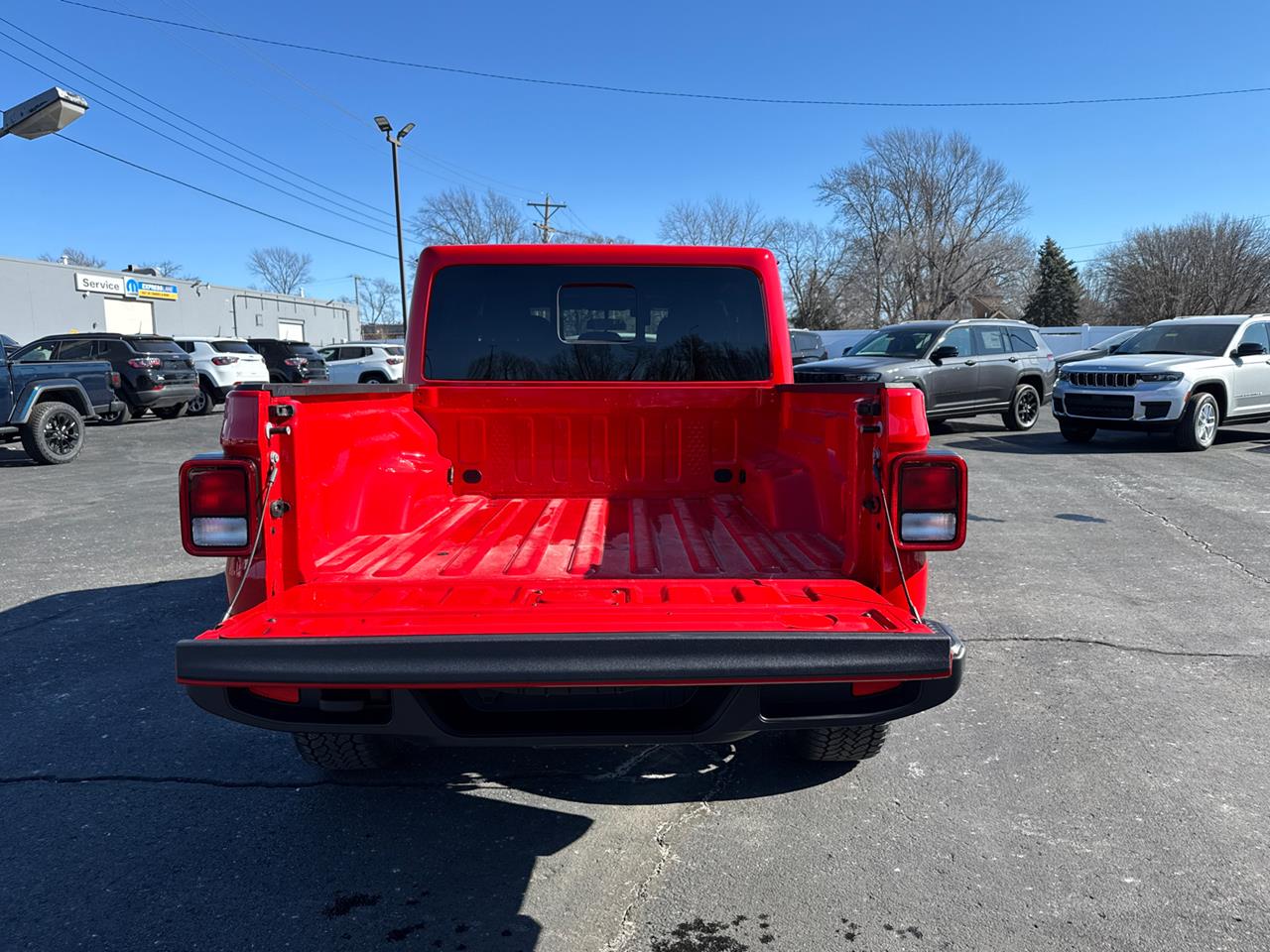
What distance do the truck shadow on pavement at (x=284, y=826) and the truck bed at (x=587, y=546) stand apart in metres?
0.80

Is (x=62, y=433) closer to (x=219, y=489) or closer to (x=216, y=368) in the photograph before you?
(x=216, y=368)

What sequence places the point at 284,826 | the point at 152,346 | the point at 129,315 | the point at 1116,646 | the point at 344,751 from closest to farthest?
the point at 284,826, the point at 344,751, the point at 1116,646, the point at 152,346, the point at 129,315

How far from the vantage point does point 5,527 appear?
7508mm

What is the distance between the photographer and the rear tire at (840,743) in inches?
115

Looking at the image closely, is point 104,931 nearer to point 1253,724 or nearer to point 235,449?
point 235,449

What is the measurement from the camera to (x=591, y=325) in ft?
13.8

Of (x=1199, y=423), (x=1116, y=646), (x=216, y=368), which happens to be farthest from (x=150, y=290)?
(x=1116, y=646)

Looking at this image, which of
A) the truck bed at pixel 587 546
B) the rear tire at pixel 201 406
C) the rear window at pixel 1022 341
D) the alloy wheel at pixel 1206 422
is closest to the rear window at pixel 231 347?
the rear tire at pixel 201 406

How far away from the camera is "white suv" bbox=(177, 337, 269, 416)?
19.7 meters

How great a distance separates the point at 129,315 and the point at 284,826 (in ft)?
151

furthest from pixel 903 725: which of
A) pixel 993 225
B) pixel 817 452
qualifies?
pixel 993 225

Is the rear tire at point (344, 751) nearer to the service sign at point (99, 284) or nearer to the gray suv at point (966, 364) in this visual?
the gray suv at point (966, 364)

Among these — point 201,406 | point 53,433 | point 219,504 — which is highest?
point 219,504

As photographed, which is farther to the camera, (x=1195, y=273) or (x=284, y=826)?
(x=1195, y=273)
